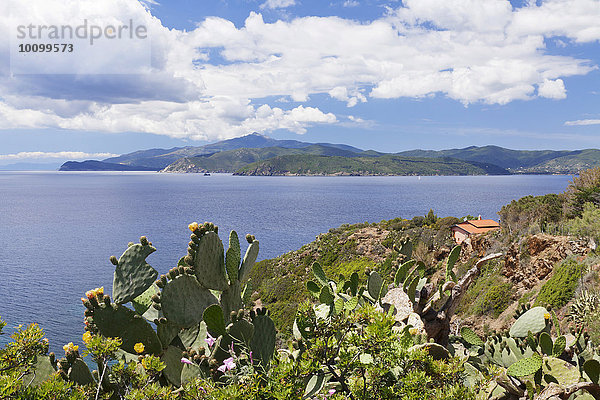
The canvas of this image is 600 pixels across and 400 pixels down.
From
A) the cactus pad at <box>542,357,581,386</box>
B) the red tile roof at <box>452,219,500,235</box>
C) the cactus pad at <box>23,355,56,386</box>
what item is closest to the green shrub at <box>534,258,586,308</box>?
the cactus pad at <box>542,357,581,386</box>

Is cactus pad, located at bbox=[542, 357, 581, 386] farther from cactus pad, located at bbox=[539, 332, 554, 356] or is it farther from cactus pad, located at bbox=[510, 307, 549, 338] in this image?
cactus pad, located at bbox=[510, 307, 549, 338]

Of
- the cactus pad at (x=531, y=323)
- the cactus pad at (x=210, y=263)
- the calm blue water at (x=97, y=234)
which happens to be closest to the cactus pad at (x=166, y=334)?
the cactus pad at (x=210, y=263)

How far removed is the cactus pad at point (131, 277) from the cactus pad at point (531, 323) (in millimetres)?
3803

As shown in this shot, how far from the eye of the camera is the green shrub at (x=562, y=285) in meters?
12.8

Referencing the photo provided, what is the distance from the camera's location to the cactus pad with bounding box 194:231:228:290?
10.4 ft

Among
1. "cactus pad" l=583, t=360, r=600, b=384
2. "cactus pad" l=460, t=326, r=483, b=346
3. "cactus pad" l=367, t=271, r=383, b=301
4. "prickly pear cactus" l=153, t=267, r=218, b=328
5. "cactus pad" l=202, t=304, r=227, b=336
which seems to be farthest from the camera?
"cactus pad" l=460, t=326, r=483, b=346

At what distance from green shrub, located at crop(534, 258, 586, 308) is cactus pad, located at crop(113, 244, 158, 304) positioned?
1307cm

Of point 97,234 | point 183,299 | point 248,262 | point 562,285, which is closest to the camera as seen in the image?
point 183,299

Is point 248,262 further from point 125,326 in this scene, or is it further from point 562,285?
point 562,285

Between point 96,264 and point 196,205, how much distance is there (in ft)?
188

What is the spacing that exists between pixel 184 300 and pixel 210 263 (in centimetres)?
36

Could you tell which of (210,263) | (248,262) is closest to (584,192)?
(248,262)

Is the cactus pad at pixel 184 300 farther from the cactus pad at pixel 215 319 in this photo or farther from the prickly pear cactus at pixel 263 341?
the prickly pear cactus at pixel 263 341

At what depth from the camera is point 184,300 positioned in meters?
3.20
